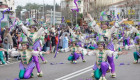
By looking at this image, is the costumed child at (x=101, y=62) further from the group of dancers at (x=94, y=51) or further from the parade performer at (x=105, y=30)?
the parade performer at (x=105, y=30)

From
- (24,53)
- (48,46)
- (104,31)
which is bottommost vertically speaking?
(48,46)

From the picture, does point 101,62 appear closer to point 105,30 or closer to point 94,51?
point 94,51

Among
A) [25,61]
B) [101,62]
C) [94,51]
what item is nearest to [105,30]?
[94,51]

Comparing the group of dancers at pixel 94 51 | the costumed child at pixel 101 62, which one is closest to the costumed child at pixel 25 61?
the group of dancers at pixel 94 51

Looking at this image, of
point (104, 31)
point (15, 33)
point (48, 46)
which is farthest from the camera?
point (48, 46)

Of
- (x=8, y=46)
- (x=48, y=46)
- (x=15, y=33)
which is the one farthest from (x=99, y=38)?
(x=48, y=46)

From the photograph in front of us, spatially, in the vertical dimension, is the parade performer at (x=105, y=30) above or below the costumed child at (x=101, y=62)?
above

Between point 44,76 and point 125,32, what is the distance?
12984 millimetres

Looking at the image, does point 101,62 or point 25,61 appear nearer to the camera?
point 101,62

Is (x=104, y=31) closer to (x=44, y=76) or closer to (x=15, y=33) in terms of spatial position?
(x=44, y=76)

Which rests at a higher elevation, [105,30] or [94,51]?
[105,30]

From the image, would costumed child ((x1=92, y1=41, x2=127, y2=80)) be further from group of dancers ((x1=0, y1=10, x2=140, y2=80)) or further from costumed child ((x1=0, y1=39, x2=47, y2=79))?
costumed child ((x1=0, y1=39, x2=47, y2=79))

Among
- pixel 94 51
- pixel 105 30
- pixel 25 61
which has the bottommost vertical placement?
pixel 25 61

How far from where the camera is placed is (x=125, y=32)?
23.1 m
